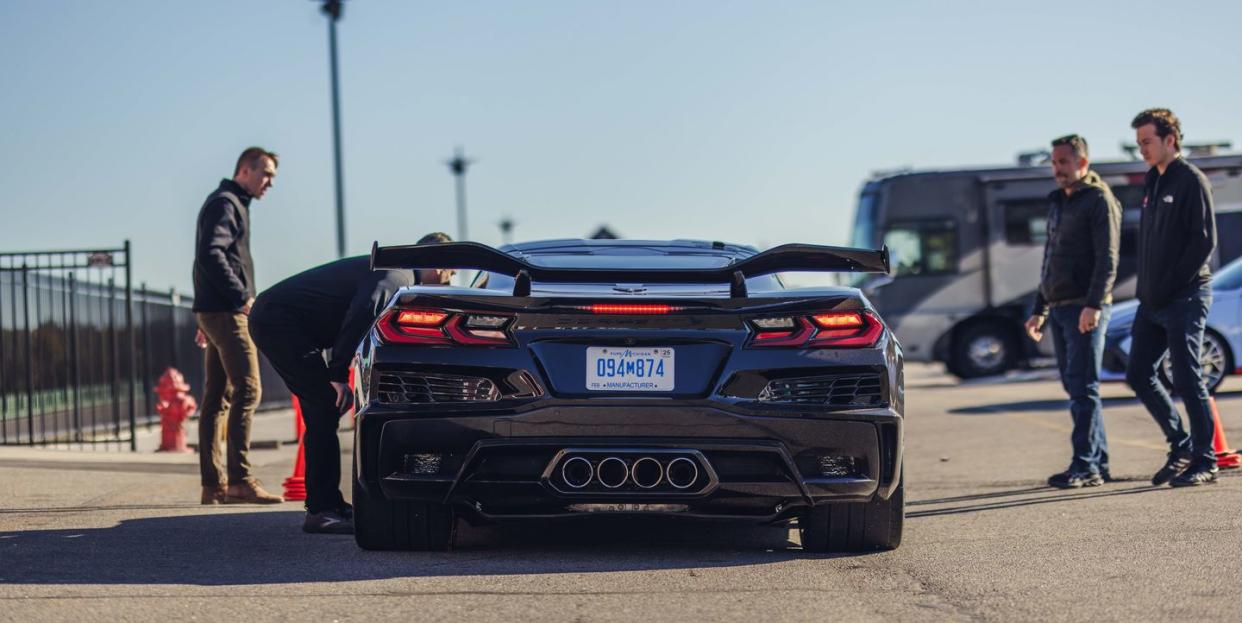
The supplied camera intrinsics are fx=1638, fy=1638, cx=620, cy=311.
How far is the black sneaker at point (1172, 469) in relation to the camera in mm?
8664

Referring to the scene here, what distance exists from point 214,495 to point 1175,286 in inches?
205

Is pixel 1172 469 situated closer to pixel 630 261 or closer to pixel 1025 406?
pixel 630 261

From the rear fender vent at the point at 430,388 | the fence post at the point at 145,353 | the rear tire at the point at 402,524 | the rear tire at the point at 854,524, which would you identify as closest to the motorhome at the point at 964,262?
the fence post at the point at 145,353

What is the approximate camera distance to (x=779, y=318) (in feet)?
19.2

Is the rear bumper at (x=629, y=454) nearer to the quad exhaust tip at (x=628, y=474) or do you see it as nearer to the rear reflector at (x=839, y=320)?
the quad exhaust tip at (x=628, y=474)

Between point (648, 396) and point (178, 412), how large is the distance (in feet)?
30.1

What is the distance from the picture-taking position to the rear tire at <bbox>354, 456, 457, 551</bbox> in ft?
20.5

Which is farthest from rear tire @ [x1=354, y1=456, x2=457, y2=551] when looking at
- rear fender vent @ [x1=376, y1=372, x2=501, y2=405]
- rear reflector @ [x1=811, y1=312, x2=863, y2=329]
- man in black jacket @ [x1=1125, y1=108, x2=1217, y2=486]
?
man in black jacket @ [x1=1125, y1=108, x2=1217, y2=486]

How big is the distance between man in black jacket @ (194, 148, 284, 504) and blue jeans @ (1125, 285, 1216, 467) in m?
4.66

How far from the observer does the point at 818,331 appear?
5.89m

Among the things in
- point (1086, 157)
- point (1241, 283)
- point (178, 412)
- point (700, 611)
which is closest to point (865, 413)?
point (700, 611)

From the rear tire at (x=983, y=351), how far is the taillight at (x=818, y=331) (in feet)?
60.8

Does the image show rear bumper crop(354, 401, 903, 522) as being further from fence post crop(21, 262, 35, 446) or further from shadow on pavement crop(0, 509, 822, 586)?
fence post crop(21, 262, 35, 446)

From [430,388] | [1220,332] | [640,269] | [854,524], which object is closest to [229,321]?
[430,388]
